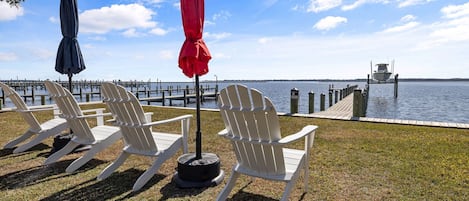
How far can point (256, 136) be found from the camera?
2344 mm

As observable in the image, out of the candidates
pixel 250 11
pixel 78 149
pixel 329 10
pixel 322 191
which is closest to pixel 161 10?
pixel 250 11

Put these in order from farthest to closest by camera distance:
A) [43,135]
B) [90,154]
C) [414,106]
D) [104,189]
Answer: [414,106], [43,135], [90,154], [104,189]

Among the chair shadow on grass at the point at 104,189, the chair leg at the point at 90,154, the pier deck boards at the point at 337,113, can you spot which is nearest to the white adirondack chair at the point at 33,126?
the chair leg at the point at 90,154

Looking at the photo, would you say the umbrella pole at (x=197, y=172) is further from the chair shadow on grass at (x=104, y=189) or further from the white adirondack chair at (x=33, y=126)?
the white adirondack chair at (x=33, y=126)

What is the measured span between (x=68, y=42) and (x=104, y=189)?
2.74 meters

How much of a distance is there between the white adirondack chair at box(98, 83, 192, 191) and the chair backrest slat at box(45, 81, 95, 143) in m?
0.58

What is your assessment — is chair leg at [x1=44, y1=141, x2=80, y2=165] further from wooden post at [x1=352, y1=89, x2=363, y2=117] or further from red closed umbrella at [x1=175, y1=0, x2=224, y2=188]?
wooden post at [x1=352, y1=89, x2=363, y2=117]

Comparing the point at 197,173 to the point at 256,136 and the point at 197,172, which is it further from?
the point at 256,136

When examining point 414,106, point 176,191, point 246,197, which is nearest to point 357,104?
point 246,197

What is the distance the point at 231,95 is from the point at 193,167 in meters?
1.01

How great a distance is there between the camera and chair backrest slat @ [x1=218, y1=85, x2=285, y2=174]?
7.26 ft

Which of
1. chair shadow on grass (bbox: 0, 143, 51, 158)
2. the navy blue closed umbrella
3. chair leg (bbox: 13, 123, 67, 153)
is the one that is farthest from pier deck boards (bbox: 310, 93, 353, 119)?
chair shadow on grass (bbox: 0, 143, 51, 158)

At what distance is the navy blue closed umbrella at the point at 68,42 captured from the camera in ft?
14.8

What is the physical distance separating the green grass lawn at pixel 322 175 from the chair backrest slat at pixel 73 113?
425 millimetres
